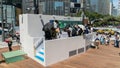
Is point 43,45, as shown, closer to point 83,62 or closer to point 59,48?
point 59,48

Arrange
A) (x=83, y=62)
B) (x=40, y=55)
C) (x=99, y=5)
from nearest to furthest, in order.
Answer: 1. (x=40, y=55)
2. (x=83, y=62)
3. (x=99, y=5)

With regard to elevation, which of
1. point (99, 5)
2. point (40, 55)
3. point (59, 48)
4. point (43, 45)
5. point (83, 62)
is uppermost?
point (99, 5)

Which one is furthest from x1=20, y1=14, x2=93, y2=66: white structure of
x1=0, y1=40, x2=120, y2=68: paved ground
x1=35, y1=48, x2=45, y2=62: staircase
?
x1=0, y1=40, x2=120, y2=68: paved ground

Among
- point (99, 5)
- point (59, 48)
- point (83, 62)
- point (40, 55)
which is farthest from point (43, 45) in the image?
point (99, 5)

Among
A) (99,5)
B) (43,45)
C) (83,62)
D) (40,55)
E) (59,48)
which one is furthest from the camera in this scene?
(99,5)

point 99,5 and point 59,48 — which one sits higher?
point 99,5

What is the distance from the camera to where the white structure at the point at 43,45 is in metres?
13.9

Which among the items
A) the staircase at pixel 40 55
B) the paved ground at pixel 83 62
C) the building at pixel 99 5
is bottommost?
the paved ground at pixel 83 62

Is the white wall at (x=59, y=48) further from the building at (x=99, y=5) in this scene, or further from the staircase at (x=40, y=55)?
the building at (x=99, y=5)

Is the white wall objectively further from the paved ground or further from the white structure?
the paved ground

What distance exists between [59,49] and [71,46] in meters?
1.83

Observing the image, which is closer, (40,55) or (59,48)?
(40,55)

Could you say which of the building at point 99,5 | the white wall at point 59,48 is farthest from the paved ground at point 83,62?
the building at point 99,5

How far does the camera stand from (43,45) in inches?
543
